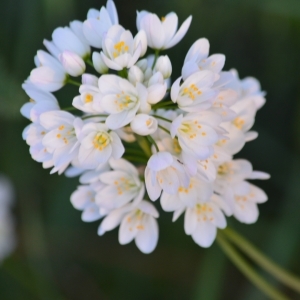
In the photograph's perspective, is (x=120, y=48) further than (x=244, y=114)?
No

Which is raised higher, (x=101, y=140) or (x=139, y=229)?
(x=101, y=140)

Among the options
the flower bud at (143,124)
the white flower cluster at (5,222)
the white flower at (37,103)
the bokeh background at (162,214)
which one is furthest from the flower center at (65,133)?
the white flower cluster at (5,222)

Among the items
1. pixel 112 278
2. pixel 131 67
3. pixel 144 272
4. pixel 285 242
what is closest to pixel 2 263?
pixel 112 278

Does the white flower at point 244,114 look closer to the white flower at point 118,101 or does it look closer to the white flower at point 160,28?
the white flower at point 160,28

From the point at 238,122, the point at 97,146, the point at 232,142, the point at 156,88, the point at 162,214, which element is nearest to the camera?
the point at 156,88

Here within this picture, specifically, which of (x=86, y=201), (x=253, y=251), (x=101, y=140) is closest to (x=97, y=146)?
(x=101, y=140)

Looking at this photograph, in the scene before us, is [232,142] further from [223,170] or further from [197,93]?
[197,93]

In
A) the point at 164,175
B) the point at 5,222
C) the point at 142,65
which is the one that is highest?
the point at 142,65

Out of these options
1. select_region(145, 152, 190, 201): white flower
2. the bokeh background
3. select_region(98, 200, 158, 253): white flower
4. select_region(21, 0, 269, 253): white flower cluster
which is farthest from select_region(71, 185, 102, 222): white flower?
the bokeh background
